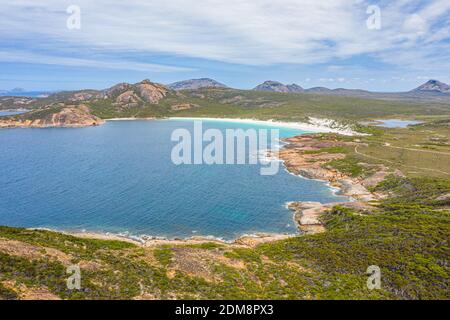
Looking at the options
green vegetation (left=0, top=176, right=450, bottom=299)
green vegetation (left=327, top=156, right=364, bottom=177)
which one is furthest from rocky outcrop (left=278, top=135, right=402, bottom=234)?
green vegetation (left=0, top=176, right=450, bottom=299)

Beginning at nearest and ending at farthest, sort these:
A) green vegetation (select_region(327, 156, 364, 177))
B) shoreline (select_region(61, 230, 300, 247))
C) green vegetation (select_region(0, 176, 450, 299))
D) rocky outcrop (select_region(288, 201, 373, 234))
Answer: green vegetation (select_region(0, 176, 450, 299)), shoreline (select_region(61, 230, 300, 247)), rocky outcrop (select_region(288, 201, 373, 234)), green vegetation (select_region(327, 156, 364, 177))

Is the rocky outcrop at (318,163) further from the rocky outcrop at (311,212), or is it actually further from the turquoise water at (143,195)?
the rocky outcrop at (311,212)

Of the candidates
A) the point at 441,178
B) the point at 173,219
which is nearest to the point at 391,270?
the point at 173,219

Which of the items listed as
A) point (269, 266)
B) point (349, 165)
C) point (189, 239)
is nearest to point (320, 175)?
point (349, 165)

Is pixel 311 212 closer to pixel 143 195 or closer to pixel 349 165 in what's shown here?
pixel 143 195

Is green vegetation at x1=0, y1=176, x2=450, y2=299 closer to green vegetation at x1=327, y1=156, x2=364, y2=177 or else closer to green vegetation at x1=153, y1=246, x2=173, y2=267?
green vegetation at x1=153, y1=246, x2=173, y2=267

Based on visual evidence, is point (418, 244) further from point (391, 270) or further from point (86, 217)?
point (86, 217)

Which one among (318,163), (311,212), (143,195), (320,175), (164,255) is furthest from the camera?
(318,163)

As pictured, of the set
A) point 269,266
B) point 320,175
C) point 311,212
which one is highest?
point 320,175

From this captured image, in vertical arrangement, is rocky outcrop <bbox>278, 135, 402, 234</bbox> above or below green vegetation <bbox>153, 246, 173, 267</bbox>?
above
